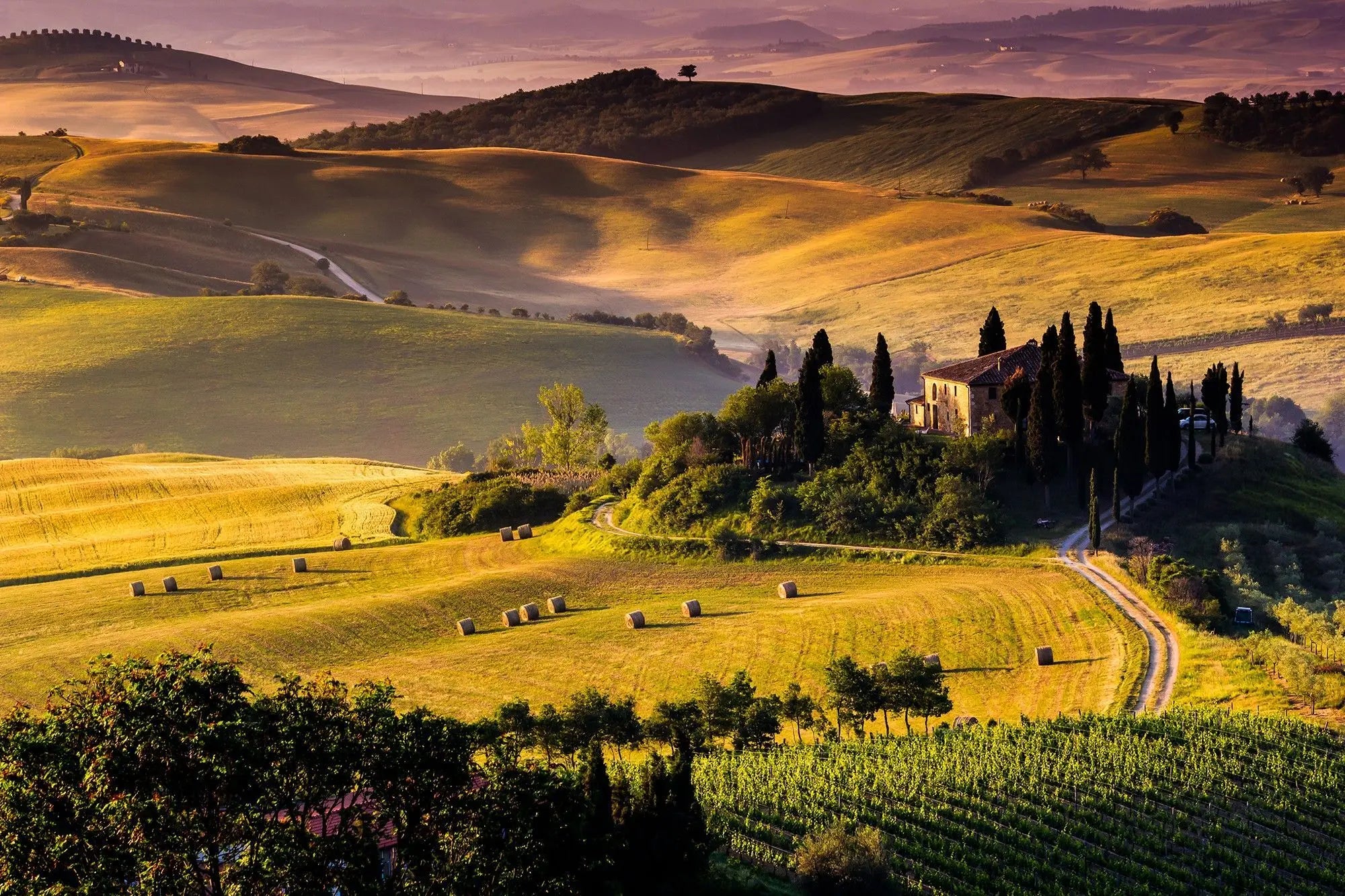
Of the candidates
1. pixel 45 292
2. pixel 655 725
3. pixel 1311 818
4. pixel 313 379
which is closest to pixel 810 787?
pixel 655 725

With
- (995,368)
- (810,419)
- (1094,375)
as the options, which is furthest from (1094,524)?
(995,368)

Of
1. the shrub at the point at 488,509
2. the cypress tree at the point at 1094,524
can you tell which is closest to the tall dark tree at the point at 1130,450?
the cypress tree at the point at 1094,524

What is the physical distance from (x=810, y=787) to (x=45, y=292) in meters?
170

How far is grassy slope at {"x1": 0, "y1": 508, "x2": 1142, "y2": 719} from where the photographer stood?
56531mm

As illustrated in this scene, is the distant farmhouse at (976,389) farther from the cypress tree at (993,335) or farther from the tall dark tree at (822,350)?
the cypress tree at (993,335)

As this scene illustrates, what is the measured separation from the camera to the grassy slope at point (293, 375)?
503 ft

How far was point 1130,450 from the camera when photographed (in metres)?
76.0

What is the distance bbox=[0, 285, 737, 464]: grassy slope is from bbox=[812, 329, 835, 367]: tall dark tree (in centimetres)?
7105

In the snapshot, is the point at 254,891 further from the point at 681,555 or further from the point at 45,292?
the point at 45,292

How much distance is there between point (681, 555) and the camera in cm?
7688

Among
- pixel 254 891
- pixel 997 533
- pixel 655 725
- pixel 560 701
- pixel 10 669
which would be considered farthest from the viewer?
pixel 997 533

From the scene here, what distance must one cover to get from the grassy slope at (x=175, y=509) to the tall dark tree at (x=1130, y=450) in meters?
42.6

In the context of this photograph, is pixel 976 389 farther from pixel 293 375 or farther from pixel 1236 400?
pixel 293 375

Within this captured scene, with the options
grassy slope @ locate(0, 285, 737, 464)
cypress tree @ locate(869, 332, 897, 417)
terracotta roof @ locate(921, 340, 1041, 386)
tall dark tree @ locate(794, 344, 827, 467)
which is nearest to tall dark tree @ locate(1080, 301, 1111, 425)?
terracotta roof @ locate(921, 340, 1041, 386)
